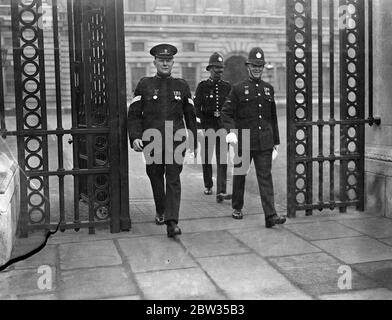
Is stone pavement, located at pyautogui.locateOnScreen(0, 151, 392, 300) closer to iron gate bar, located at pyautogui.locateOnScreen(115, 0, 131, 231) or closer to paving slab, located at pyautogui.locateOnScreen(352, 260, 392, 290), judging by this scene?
paving slab, located at pyautogui.locateOnScreen(352, 260, 392, 290)

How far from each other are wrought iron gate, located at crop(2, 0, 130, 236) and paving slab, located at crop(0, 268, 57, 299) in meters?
1.36

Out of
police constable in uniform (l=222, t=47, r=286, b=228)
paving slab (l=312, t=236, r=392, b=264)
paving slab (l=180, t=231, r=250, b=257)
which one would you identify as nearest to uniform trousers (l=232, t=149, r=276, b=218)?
police constable in uniform (l=222, t=47, r=286, b=228)

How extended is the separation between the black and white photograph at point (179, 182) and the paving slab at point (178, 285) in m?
0.02

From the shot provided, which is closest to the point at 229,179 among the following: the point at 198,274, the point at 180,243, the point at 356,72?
the point at 356,72

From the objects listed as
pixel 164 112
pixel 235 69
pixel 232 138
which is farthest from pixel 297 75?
pixel 235 69

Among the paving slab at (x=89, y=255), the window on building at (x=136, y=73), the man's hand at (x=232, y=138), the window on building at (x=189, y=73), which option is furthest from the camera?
the window on building at (x=189, y=73)

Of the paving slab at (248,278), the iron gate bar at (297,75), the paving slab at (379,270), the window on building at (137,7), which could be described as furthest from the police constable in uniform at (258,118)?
the window on building at (137,7)

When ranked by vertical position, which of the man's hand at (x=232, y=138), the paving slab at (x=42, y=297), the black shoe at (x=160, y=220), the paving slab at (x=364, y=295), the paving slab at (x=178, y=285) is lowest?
the paving slab at (x=364, y=295)

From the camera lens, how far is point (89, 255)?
5590 millimetres

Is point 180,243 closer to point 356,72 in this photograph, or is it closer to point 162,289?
point 162,289

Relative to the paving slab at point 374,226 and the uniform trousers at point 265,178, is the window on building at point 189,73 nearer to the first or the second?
the uniform trousers at point 265,178

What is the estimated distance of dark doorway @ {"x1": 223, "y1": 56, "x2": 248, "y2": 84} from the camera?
132 ft

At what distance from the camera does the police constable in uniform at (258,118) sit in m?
6.75

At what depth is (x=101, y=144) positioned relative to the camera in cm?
687
